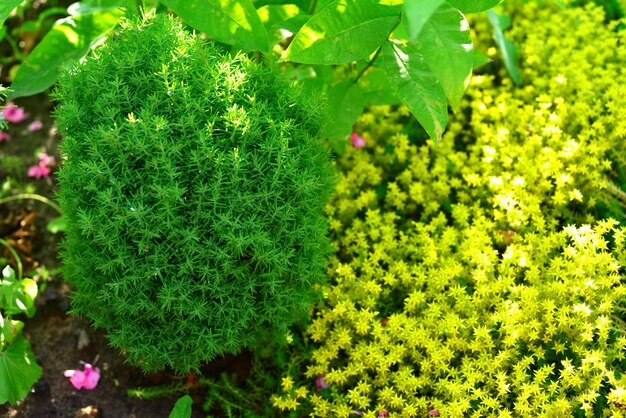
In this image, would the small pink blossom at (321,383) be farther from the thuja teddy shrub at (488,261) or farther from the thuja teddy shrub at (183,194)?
the thuja teddy shrub at (183,194)

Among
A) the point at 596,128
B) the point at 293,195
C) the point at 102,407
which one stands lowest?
the point at 102,407

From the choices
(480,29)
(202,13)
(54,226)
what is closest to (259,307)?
(202,13)

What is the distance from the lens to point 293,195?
6.56 feet

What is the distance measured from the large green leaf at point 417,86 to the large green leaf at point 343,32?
0.07 metres

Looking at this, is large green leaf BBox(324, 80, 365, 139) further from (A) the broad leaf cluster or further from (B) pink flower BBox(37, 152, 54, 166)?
(B) pink flower BBox(37, 152, 54, 166)

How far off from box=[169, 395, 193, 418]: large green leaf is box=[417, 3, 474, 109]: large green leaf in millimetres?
1243

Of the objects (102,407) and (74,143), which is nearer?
(74,143)

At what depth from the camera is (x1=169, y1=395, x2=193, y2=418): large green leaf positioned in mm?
2090

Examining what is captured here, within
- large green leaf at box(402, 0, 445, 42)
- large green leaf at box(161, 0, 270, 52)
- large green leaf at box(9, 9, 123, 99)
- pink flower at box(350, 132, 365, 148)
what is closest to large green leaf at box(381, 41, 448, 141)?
large green leaf at box(161, 0, 270, 52)

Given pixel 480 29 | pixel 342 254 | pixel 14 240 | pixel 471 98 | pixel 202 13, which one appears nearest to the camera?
pixel 202 13

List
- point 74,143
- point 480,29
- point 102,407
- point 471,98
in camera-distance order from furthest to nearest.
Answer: point 480,29, point 471,98, point 102,407, point 74,143

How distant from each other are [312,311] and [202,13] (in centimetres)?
110

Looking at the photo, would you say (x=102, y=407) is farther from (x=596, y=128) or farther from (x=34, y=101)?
(x=596, y=128)

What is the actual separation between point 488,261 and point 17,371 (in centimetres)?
164
